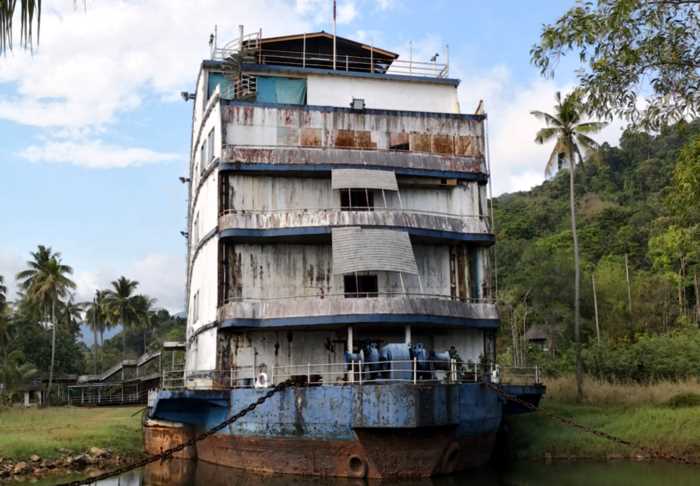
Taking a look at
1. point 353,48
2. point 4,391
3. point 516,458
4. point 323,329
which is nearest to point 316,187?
point 323,329

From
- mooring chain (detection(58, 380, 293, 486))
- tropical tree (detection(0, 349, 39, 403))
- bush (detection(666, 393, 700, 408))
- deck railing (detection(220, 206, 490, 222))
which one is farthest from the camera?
tropical tree (detection(0, 349, 39, 403))

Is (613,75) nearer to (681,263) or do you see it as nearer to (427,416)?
(427,416)

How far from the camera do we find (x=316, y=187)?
27406 millimetres

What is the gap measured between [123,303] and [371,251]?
2365 inches

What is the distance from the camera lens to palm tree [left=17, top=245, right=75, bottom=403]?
61.9m

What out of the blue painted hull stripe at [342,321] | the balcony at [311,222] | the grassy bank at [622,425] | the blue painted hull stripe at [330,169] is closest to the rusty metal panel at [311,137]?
the blue painted hull stripe at [330,169]

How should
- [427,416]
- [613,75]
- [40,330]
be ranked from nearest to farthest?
[613,75], [427,416], [40,330]

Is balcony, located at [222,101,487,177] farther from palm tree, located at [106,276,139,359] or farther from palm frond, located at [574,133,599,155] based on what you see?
palm tree, located at [106,276,139,359]

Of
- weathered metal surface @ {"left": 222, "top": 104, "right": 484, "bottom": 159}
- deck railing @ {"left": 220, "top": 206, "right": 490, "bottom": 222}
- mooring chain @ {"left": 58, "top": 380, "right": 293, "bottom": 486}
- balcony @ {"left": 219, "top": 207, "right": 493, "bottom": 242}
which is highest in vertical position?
weathered metal surface @ {"left": 222, "top": 104, "right": 484, "bottom": 159}

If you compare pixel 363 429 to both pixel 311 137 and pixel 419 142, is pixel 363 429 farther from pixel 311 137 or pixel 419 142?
pixel 419 142

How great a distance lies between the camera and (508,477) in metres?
21.7

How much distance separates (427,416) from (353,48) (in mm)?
18410

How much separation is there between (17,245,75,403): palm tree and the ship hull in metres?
43.4

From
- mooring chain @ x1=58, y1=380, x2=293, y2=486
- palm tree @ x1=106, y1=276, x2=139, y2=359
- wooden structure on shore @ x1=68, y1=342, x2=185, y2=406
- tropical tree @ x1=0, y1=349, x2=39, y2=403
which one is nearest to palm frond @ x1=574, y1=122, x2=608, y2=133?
mooring chain @ x1=58, y1=380, x2=293, y2=486
